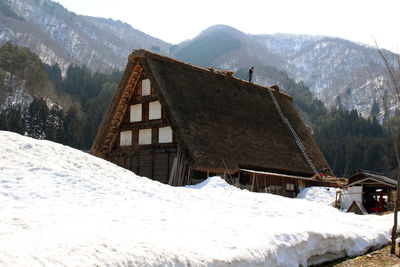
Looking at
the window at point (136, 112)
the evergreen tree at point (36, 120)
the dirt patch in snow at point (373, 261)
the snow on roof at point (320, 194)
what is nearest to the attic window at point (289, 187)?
the snow on roof at point (320, 194)

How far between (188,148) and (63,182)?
33.3ft

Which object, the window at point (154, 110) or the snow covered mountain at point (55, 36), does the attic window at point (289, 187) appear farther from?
the snow covered mountain at point (55, 36)

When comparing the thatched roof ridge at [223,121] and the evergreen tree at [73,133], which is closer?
the thatched roof ridge at [223,121]

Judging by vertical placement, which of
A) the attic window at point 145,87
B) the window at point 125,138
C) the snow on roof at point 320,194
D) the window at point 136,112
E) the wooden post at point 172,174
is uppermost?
the attic window at point 145,87

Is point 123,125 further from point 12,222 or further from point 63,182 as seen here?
point 12,222

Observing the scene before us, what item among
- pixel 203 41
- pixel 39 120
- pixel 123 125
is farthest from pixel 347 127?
pixel 203 41

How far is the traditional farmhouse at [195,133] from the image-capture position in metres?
19.5

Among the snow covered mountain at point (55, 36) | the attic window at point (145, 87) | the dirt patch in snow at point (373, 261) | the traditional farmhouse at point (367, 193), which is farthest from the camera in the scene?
the snow covered mountain at point (55, 36)

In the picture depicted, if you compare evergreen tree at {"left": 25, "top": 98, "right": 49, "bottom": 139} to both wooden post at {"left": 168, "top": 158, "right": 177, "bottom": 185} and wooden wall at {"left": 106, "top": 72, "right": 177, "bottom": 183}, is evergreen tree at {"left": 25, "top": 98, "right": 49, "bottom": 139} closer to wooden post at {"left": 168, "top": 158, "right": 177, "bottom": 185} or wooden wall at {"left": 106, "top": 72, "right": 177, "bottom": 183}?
wooden wall at {"left": 106, "top": 72, "right": 177, "bottom": 183}

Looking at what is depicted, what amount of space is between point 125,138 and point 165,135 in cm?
355

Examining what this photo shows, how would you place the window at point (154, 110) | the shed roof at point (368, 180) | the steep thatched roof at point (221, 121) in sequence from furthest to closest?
the window at point (154, 110) < the shed roof at point (368, 180) < the steep thatched roof at point (221, 121)

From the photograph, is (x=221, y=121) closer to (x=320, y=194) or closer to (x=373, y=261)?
(x=320, y=194)

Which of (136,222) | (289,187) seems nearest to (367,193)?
(289,187)

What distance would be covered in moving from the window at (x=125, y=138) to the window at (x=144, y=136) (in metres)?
0.99
